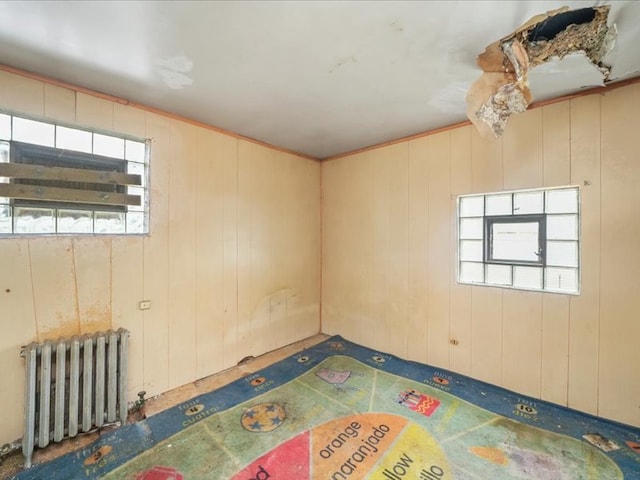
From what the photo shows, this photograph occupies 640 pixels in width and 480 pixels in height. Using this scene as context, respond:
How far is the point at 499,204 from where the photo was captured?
2.59m

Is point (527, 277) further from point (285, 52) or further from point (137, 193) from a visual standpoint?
point (137, 193)

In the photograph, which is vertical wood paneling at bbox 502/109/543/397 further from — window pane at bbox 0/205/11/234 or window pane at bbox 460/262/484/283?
window pane at bbox 0/205/11/234

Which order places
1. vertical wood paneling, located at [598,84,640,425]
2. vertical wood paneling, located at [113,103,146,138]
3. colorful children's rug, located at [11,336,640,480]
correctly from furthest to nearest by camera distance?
vertical wood paneling, located at [113,103,146,138]
vertical wood paneling, located at [598,84,640,425]
colorful children's rug, located at [11,336,640,480]

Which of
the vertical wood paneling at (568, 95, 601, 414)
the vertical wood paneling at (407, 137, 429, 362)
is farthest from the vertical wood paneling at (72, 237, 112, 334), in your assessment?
the vertical wood paneling at (568, 95, 601, 414)

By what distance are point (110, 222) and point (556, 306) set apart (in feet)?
12.2

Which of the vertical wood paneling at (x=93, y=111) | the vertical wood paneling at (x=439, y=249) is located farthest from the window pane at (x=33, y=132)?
the vertical wood paneling at (x=439, y=249)

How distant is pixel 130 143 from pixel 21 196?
0.83 m

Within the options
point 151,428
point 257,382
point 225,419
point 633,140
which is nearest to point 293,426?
point 225,419

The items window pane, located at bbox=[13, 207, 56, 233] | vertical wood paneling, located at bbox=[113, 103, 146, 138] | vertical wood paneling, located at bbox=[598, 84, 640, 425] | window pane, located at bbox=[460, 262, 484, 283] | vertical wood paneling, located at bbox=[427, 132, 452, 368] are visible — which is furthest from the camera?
vertical wood paneling, located at bbox=[427, 132, 452, 368]

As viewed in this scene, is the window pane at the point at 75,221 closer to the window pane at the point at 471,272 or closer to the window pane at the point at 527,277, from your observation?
the window pane at the point at 471,272

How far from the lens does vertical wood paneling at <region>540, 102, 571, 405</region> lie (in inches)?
87.9

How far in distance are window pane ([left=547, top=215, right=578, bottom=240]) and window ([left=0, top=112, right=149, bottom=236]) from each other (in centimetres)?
343

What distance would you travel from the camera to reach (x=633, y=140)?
199cm

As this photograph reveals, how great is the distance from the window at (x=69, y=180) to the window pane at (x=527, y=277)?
333 centimetres
